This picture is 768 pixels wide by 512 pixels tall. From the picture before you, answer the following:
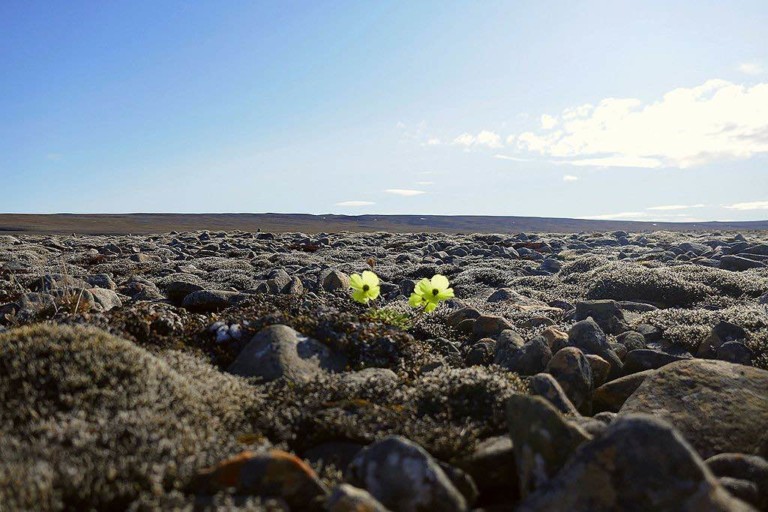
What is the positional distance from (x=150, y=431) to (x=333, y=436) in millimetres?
1068

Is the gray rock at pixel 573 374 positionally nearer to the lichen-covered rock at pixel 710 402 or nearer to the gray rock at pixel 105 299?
the lichen-covered rock at pixel 710 402

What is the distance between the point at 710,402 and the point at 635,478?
225 centimetres

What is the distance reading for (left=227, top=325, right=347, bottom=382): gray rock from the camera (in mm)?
4461

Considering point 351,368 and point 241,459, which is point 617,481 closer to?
point 241,459

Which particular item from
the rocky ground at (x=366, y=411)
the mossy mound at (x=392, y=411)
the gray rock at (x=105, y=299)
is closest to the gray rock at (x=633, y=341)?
the rocky ground at (x=366, y=411)

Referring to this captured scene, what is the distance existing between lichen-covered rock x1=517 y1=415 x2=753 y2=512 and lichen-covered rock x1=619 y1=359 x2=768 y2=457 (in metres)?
1.65

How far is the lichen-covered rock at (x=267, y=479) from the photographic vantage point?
8.43 feet

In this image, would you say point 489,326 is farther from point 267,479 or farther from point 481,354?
point 267,479

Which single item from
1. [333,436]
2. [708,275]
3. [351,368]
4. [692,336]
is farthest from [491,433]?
[708,275]

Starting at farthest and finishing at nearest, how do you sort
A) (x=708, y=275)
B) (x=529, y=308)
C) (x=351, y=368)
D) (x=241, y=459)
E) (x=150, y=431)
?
(x=708, y=275) → (x=529, y=308) → (x=351, y=368) → (x=150, y=431) → (x=241, y=459)

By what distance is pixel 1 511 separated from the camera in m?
2.22

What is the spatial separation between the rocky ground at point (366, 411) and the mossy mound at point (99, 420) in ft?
0.04

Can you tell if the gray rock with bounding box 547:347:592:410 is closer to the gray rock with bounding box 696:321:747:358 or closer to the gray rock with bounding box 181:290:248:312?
the gray rock with bounding box 696:321:747:358

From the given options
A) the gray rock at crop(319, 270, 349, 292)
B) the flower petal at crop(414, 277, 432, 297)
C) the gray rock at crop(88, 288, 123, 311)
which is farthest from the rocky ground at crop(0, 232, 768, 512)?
the gray rock at crop(319, 270, 349, 292)
